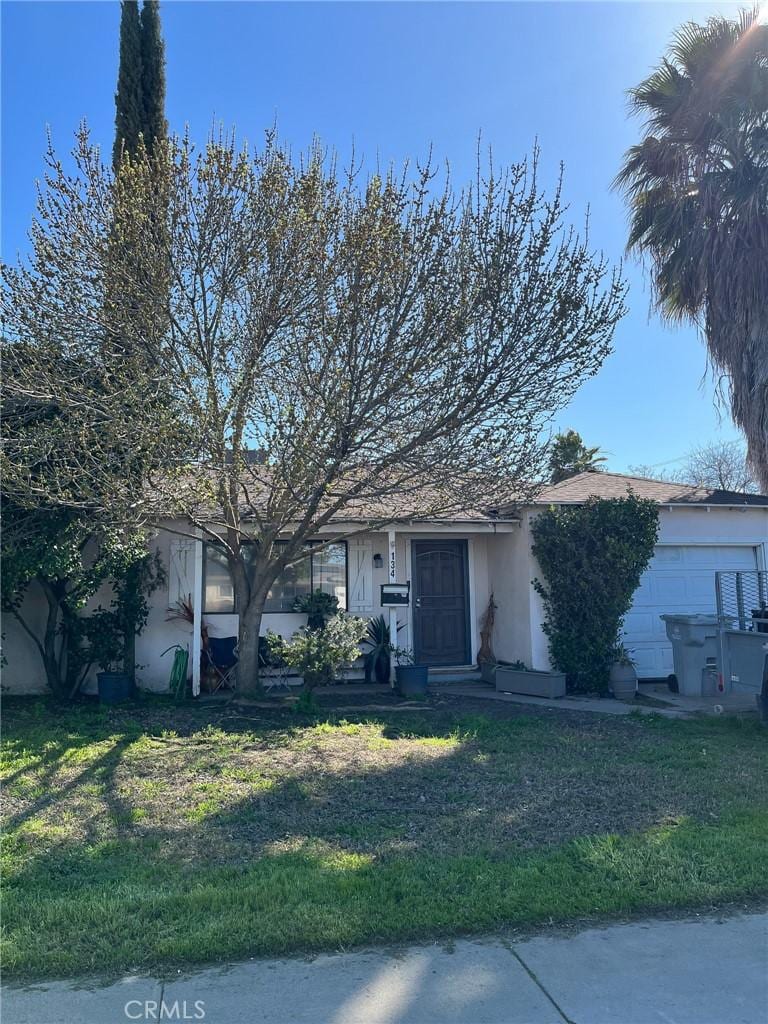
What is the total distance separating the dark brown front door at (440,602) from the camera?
13.5 meters

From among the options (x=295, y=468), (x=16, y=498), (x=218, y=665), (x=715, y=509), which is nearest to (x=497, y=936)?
(x=295, y=468)

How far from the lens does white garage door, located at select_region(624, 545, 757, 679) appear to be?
12492mm

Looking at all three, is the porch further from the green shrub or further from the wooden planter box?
the green shrub

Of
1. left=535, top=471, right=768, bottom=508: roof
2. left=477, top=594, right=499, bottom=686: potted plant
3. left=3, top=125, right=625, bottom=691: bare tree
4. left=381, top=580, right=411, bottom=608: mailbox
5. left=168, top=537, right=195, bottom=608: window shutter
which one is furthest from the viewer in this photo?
left=477, top=594, right=499, bottom=686: potted plant

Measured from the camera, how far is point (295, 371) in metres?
8.52

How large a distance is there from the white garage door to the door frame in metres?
2.81

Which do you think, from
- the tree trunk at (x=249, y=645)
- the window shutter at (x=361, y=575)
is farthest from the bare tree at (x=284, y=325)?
the window shutter at (x=361, y=575)

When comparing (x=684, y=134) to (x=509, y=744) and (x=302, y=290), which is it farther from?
(x=509, y=744)

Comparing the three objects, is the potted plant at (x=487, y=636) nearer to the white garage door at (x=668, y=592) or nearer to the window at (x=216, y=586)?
the white garage door at (x=668, y=592)

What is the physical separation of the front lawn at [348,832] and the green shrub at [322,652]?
3.88 feet

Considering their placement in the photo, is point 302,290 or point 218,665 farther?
point 218,665

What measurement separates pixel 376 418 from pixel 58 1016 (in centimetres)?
645

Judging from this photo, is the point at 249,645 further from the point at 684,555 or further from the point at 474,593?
the point at 684,555

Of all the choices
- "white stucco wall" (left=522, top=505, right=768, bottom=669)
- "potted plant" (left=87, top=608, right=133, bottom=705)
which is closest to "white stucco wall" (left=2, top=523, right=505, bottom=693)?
"potted plant" (left=87, top=608, right=133, bottom=705)
